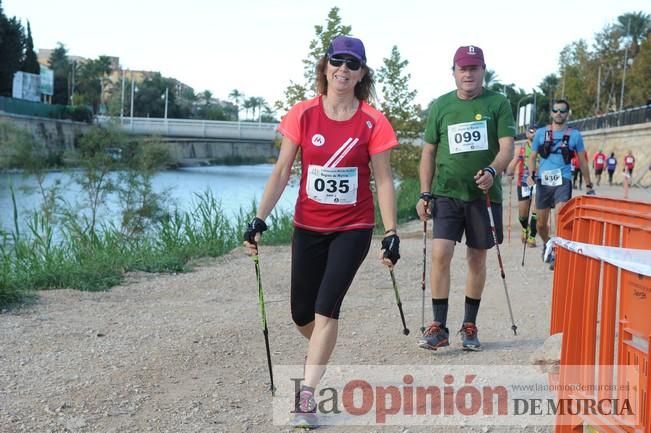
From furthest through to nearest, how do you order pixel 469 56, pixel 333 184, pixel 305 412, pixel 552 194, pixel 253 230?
pixel 552 194 → pixel 469 56 → pixel 253 230 → pixel 333 184 → pixel 305 412

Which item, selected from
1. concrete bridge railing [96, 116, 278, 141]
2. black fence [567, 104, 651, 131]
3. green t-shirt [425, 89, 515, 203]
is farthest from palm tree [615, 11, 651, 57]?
green t-shirt [425, 89, 515, 203]

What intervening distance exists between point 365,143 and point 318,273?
803 mm

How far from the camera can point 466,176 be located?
6.66 m

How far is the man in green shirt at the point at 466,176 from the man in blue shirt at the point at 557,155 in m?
4.96

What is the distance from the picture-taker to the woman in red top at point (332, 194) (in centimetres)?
503

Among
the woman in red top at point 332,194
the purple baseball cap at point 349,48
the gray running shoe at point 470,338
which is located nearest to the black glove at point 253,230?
the woman in red top at point 332,194

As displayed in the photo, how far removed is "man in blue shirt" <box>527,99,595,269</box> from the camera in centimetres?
1150

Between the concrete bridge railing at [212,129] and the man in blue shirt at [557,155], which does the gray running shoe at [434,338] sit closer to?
the man in blue shirt at [557,155]

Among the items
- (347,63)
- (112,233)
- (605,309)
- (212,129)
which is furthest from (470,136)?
(212,129)

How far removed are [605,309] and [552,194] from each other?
27.0 feet

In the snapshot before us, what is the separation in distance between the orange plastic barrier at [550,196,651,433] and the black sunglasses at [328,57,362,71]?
4.86 feet

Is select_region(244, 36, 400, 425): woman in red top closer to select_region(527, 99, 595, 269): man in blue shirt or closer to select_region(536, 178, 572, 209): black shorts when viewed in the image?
select_region(527, 99, 595, 269): man in blue shirt

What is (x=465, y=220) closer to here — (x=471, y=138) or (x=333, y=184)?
(x=471, y=138)

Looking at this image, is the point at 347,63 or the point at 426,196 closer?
the point at 347,63
